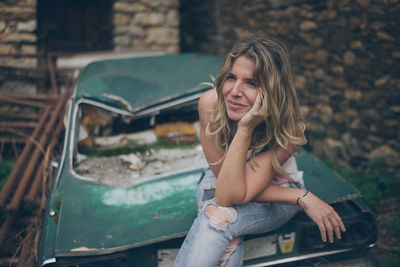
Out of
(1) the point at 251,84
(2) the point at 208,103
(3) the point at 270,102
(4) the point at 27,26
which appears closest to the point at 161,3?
(4) the point at 27,26

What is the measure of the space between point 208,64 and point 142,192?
62.6 inches

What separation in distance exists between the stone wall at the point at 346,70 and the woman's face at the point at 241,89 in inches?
71.9

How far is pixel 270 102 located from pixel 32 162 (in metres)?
2.51

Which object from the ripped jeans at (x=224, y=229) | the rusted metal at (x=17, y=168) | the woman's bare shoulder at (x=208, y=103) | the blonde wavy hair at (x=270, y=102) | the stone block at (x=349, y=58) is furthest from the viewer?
the stone block at (x=349, y=58)

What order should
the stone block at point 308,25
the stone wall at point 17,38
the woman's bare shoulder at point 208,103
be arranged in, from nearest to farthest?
the woman's bare shoulder at point 208,103
the stone block at point 308,25
the stone wall at point 17,38

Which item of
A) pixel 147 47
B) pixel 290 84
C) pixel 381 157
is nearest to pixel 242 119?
pixel 290 84

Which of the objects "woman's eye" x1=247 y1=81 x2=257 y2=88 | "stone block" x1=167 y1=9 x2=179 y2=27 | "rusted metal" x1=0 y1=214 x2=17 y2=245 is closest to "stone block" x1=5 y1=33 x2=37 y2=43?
"stone block" x1=167 y1=9 x2=179 y2=27

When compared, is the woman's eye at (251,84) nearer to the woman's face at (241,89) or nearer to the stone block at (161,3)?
the woman's face at (241,89)

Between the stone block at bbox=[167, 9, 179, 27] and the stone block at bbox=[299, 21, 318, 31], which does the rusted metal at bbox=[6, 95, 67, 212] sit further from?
the stone block at bbox=[299, 21, 318, 31]

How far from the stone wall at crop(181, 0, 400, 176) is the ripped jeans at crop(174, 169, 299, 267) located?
1813mm

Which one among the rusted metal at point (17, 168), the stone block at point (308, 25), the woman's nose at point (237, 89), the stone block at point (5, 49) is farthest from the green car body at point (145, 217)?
the stone block at point (5, 49)

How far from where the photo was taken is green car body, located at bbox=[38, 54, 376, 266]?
1.78 m

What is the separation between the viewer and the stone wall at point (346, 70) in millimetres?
3855

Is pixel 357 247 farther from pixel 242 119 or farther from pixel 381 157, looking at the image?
pixel 381 157
